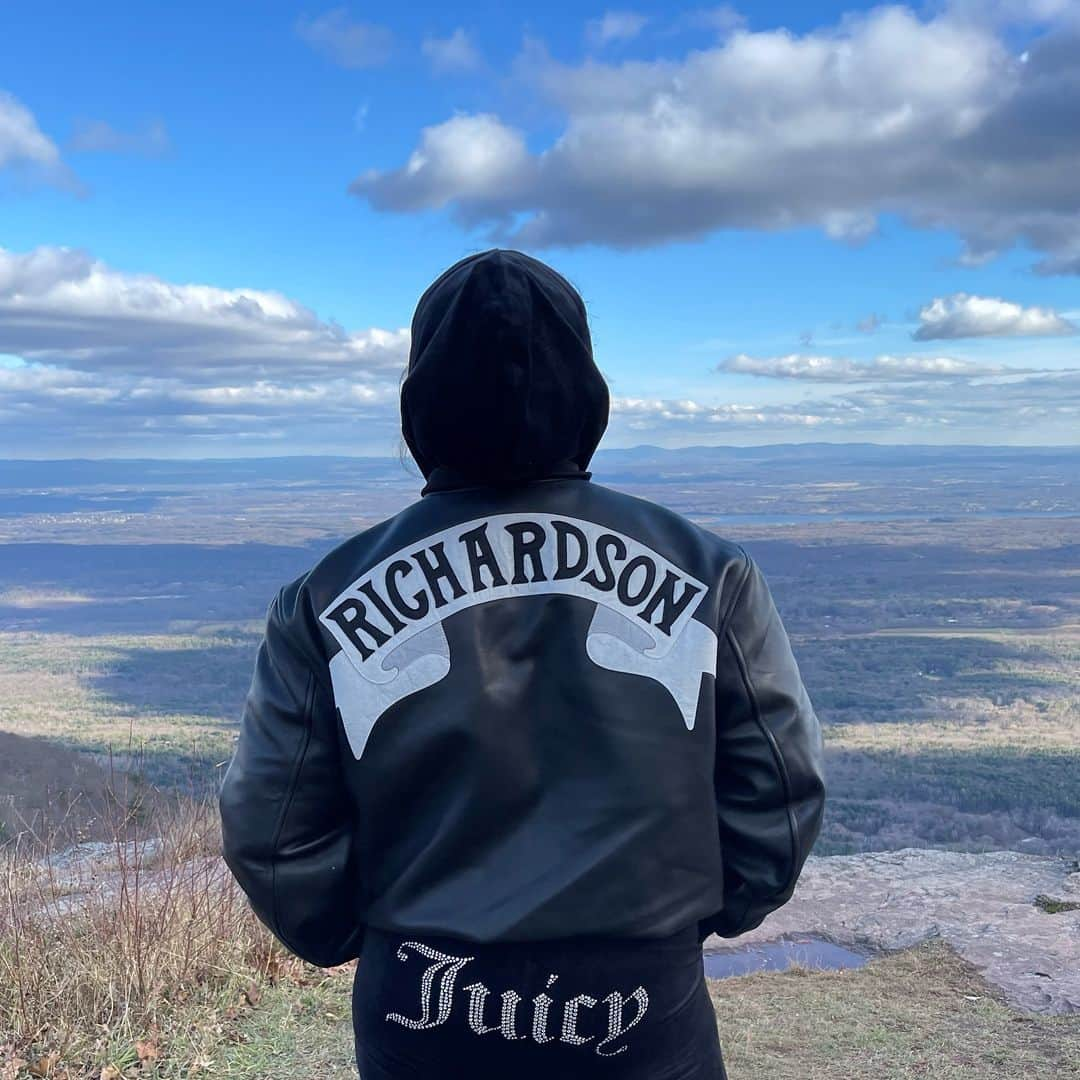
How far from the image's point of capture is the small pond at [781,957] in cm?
535

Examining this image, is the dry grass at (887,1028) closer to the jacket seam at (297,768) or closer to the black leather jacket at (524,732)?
the black leather jacket at (524,732)

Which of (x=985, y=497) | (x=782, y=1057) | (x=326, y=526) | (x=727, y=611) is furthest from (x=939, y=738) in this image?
(x=985, y=497)

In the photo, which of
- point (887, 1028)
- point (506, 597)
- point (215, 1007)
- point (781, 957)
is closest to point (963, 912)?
point (781, 957)

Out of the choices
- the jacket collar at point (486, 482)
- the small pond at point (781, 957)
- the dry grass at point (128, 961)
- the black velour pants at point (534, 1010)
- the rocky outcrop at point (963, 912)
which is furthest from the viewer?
the small pond at point (781, 957)

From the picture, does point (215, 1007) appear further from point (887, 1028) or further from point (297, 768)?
point (297, 768)

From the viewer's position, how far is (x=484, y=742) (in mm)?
1477

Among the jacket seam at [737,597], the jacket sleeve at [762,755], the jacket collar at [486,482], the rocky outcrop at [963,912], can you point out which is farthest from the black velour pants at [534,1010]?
the rocky outcrop at [963,912]

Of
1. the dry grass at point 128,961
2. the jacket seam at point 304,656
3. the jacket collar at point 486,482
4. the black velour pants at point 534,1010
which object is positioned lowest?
the dry grass at point 128,961

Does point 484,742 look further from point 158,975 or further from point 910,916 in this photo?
point 910,916

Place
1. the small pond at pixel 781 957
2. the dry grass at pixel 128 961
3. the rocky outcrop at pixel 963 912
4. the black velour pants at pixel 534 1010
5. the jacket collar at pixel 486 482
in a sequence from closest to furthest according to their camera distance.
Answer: the black velour pants at pixel 534 1010 → the jacket collar at pixel 486 482 → the dry grass at pixel 128 961 → the rocky outcrop at pixel 963 912 → the small pond at pixel 781 957

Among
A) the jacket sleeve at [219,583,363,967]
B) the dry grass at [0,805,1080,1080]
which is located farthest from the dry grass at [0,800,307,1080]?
the jacket sleeve at [219,583,363,967]

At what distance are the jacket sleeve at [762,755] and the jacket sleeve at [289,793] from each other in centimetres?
55

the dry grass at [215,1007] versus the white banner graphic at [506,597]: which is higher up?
the white banner graphic at [506,597]

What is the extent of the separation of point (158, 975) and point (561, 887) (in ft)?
10.2
